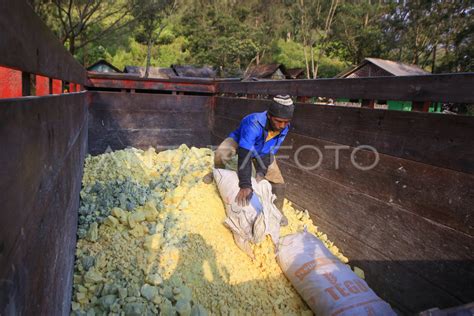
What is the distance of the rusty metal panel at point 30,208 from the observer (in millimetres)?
881

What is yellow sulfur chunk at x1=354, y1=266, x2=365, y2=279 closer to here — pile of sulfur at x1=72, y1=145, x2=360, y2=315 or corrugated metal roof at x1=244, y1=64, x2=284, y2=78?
pile of sulfur at x1=72, y1=145, x2=360, y2=315

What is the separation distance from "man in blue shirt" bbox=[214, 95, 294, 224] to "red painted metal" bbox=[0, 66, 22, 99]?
2.07 meters

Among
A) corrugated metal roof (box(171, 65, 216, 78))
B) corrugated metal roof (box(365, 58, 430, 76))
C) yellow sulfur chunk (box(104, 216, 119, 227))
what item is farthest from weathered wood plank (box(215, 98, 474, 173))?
corrugated metal roof (box(171, 65, 216, 78))

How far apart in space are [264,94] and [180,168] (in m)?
1.79

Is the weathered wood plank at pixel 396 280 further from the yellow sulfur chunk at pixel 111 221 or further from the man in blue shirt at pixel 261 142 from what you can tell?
the yellow sulfur chunk at pixel 111 221

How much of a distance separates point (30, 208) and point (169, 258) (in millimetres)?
1894

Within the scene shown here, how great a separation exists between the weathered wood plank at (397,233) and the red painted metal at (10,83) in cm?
282

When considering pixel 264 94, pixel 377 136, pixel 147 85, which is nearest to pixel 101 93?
pixel 147 85

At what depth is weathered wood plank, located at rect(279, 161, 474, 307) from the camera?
7.25 feet

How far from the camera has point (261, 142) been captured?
136 inches

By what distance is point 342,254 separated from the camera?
3256 millimetres

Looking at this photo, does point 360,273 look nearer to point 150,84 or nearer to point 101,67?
point 150,84

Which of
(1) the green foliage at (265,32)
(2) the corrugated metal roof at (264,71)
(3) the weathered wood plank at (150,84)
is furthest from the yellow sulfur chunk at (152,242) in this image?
(2) the corrugated metal roof at (264,71)

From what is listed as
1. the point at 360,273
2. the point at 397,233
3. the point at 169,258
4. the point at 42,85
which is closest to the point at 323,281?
the point at 360,273
